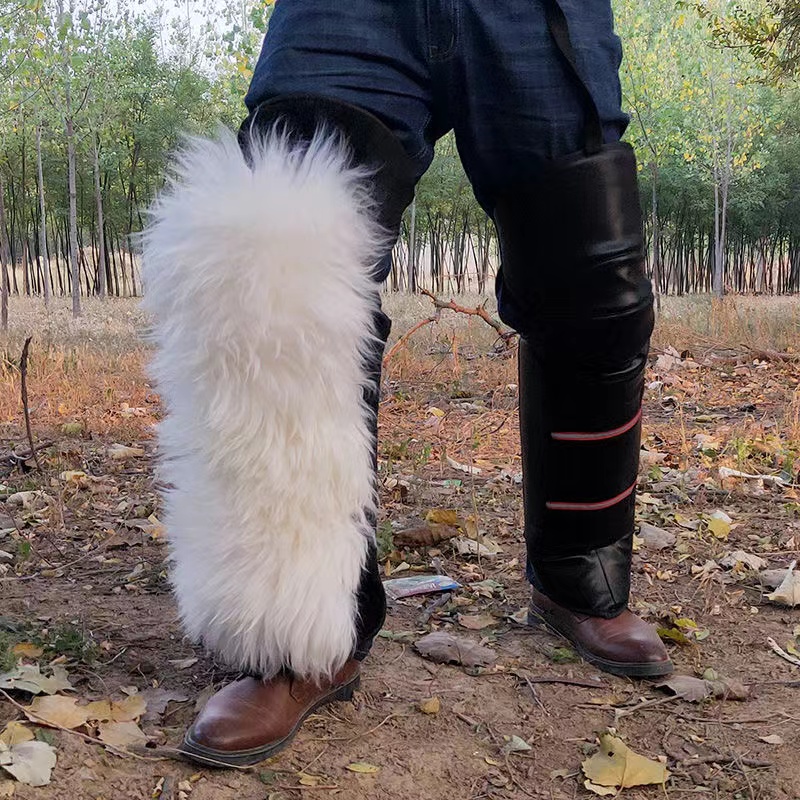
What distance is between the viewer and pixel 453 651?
178 cm

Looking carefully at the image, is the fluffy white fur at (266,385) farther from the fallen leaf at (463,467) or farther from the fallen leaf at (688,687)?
the fallen leaf at (463,467)

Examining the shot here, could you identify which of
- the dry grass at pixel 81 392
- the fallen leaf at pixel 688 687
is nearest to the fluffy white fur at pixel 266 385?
the fallen leaf at pixel 688 687

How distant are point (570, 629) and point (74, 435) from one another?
2.87 meters

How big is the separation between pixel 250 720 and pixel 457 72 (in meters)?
1.08

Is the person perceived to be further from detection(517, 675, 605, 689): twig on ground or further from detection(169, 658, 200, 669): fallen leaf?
detection(169, 658, 200, 669): fallen leaf

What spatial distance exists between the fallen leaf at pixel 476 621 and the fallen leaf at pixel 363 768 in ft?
2.06

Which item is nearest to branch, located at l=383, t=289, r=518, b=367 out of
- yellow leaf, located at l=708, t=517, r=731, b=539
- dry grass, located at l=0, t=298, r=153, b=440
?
yellow leaf, located at l=708, t=517, r=731, b=539

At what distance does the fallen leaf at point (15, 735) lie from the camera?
4.33ft

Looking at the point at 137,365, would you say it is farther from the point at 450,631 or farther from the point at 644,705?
the point at 644,705

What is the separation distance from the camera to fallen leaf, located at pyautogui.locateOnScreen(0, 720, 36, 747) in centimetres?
132

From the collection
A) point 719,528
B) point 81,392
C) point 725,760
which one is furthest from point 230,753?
A: point 81,392

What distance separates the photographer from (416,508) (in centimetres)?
288

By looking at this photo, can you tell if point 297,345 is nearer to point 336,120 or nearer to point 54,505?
point 336,120

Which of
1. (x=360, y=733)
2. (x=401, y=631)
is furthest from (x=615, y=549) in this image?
(x=360, y=733)
